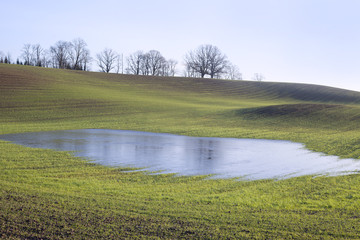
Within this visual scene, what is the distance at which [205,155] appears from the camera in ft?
42.8

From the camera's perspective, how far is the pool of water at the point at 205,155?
33.7ft

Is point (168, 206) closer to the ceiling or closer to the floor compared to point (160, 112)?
closer to the floor

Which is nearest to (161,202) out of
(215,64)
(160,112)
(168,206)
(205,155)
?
(168,206)

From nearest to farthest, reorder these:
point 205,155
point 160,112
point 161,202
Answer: point 161,202 → point 205,155 → point 160,112

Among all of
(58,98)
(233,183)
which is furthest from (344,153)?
(58,98)

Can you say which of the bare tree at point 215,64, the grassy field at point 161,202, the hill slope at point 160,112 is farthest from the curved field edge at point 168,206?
the bare tree at point 215,64

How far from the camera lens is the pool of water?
33.7 feet

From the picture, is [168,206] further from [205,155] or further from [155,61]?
[155,61]

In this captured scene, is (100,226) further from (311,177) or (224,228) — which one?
(311,177)

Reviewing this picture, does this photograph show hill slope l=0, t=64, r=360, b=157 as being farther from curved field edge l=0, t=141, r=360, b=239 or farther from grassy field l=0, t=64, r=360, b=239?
curved field edge l=0, t=141, r=360, b=239

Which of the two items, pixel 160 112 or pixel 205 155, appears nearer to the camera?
pixel 205 155

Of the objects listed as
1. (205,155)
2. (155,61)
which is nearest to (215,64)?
(155,61)

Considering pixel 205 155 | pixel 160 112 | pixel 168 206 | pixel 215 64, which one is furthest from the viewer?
pixel 215 64

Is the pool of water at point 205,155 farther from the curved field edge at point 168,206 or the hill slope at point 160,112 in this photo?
the hill slope at point 160,112
